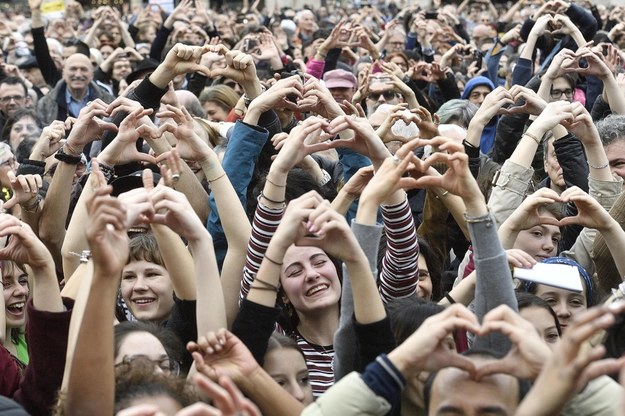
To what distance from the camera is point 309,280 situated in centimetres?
380

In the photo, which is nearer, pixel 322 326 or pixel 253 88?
pixel 322 326

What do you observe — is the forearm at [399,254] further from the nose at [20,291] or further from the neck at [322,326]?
the nose at [20,291]

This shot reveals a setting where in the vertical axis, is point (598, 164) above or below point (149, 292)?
above

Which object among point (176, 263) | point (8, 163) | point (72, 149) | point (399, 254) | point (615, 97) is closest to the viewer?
point (176, 263)

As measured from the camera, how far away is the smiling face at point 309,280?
12.5 feet

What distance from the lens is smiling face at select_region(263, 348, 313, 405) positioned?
339 cm

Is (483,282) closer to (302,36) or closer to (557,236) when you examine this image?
(557,236)

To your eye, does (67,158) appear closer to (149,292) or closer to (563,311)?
(149,292)

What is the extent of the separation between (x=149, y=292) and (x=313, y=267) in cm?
70

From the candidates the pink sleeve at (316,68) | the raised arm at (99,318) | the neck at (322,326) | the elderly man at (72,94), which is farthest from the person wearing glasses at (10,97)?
the raised arm at (99,318)

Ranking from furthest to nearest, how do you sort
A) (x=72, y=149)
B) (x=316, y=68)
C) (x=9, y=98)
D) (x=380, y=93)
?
1. (x=9, y=98)
2. (x=316, y=68)
3. (x=380, y=93)
4. (x=72, y=149)

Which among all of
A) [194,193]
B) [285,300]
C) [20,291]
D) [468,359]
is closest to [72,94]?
[194,193]

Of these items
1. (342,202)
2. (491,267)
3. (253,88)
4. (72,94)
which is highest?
(491,267)

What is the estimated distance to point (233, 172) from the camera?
180 inches
